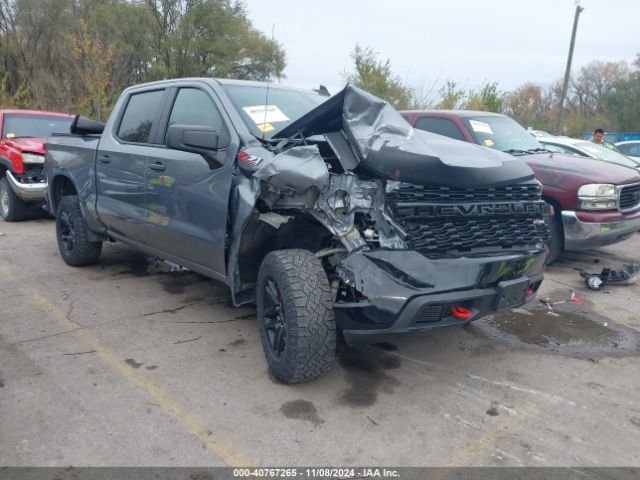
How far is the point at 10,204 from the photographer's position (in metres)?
8.44

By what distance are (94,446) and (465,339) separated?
2.65m

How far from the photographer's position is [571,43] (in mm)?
24219

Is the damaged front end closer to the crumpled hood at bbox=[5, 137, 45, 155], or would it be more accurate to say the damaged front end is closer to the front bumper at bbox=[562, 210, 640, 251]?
the front bumper at bbox=[562, 210, 640, 251]

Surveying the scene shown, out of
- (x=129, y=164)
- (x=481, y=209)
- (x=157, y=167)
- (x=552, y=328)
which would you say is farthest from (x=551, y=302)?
(x=129, y=164)

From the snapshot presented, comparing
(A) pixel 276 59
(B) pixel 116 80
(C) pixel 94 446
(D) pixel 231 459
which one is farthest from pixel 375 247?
(A) pixel 276 59

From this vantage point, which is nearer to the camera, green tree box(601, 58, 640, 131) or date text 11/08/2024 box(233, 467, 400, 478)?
date text 11/08/2024 box(233, 467, 400, 478)

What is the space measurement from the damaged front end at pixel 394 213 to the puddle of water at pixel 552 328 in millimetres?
932

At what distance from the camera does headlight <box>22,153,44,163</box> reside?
7.98 metres

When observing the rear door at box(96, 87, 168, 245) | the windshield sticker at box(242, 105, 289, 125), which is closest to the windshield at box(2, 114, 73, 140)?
the rear door at box(96, 87, 168, 245)

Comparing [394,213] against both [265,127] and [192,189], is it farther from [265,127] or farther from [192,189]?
[192,189]

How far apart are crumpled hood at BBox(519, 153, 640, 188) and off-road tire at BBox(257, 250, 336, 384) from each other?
3.68 meters

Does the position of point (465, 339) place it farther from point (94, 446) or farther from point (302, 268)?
point (94, 446)

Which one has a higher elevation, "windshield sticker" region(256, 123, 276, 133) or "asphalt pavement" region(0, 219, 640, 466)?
"windshield sticker" region(256, 123, 276, 133)

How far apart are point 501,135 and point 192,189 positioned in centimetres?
430
